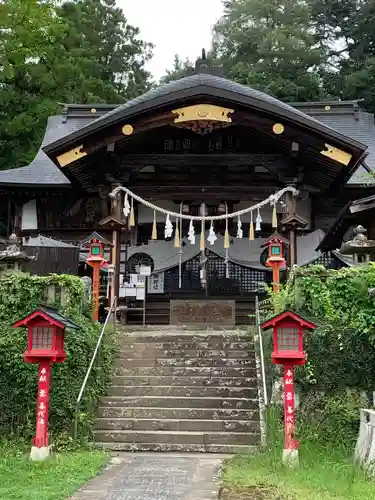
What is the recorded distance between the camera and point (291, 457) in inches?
276

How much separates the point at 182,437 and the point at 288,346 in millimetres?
2378

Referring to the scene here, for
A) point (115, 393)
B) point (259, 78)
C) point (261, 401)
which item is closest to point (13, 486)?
point (115, 393)

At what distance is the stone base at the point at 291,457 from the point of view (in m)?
6.92

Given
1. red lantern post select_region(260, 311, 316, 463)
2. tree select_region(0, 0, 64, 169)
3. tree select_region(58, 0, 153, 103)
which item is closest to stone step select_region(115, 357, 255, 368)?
red lantern post select_region(260, 311, 316, 463)

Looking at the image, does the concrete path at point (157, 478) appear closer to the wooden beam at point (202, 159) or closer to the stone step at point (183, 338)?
the stone step at point (183, 338)

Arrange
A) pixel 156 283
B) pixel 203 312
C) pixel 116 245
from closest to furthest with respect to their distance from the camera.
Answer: pixel 116 245
pixel 203 312
pixel 156 283

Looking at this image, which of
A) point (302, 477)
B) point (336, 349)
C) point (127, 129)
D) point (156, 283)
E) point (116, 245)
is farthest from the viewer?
point (156, 283)

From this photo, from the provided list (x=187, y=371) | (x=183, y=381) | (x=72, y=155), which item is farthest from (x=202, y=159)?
(x=183, y=381)

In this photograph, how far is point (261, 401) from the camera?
29.7 ft

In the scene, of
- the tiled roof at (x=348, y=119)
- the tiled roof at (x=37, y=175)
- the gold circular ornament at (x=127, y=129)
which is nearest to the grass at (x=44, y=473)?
the gold circular ornament at (x=127, y=129)

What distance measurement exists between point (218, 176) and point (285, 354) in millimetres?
8213

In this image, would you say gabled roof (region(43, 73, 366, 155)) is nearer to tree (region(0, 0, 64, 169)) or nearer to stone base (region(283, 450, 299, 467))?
stone base (region(283, 450, 299, 467))

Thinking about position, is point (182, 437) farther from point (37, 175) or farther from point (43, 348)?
point (37, 175)

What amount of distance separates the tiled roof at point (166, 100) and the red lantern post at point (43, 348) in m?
6.75
